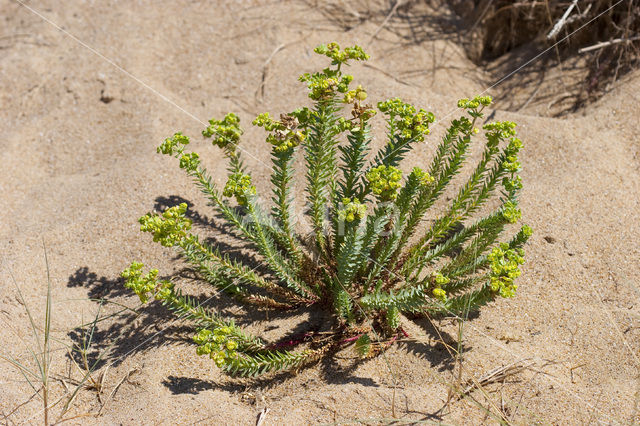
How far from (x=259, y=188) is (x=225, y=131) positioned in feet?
3.59

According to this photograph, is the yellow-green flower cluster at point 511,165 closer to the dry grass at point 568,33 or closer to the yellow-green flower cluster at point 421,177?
the yellow-green flower cluster at point 421,177

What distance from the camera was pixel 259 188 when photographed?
3.83 m

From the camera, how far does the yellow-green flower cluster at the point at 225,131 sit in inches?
108

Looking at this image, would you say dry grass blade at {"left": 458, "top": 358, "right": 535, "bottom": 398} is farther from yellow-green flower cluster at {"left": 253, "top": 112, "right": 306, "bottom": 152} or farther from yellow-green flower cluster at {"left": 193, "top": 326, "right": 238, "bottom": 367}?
yellow-green flower cluster at {"left": 253, "top": 112, "right": 306, "bottom": 152}

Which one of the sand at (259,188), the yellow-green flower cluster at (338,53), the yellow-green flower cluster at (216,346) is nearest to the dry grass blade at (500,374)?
the sand at (259,188)

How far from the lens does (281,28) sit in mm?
5031

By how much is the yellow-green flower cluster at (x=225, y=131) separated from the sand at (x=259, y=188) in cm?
96

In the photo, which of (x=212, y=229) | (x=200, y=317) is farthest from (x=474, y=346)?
(x=212, y=229)

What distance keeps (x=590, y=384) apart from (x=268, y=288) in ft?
5.81

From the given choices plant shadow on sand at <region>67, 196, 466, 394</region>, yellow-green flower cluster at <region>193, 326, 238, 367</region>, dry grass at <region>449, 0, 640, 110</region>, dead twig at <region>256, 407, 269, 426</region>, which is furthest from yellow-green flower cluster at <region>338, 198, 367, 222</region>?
dry grass at <region>449, 0, 640, 110</region>

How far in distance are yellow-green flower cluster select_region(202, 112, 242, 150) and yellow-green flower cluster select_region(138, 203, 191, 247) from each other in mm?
450

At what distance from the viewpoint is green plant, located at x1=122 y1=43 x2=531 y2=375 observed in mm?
2484

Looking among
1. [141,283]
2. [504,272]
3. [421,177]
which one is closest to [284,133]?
[421,177]

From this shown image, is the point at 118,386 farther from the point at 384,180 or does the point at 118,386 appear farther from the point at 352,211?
the point at 384,180
